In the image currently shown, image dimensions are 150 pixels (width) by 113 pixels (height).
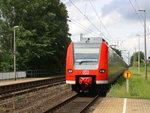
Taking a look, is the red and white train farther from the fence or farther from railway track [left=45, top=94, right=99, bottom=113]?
the fence

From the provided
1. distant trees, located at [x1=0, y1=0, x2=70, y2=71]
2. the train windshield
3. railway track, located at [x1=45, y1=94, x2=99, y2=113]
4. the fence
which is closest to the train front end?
the train windshield

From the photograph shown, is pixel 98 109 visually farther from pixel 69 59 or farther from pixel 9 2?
pixel 9 2

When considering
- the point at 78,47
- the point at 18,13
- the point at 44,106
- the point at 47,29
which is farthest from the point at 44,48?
the point at 44,106

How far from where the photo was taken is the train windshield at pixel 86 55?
15043 mm

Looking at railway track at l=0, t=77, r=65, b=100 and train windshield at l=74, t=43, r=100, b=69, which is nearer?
train windshield at l=74, t=43, r=100, b=69

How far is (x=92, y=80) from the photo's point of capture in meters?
14.9

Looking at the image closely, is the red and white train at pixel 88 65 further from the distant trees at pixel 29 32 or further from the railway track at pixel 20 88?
the distant trees at pixel 29 32

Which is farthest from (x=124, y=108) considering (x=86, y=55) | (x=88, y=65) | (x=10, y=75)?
(x=10, y=75)

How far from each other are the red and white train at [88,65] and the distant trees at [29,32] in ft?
72.9

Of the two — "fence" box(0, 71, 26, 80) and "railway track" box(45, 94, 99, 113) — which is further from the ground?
"fence" box(0, 71, 26, 80)

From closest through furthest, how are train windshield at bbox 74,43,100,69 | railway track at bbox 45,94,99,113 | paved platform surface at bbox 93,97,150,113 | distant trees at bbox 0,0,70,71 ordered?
paved platform surface at bbox 93,97,150,113 < railway track at bbox 45,94,99,113 < train windshield at bbox 74,43,100,69 < distant trees at bbox 0,0,70,71

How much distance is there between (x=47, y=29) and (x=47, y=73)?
8.79 meters

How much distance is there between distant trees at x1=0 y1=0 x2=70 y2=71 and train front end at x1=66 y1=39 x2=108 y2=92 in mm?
22235

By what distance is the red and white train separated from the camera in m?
14.7
